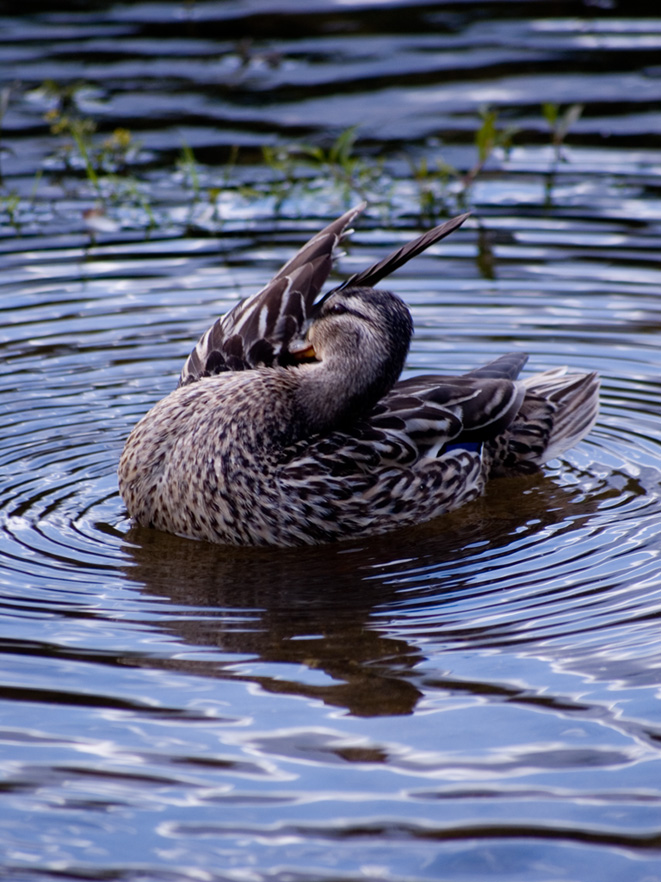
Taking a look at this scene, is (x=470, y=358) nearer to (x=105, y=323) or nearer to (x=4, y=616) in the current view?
(x=105, y=323)

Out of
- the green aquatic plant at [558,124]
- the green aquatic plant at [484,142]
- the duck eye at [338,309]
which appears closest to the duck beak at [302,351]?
the duck eye at [338,309]

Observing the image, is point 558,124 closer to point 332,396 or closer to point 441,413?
point 441,413

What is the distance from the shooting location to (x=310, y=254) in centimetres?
666

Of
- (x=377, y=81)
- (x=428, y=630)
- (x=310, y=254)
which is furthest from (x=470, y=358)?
(x=377, y=81)

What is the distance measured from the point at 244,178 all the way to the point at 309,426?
213 inches

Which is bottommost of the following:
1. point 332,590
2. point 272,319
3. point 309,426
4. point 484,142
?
point 332,590

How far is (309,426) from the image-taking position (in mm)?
6266

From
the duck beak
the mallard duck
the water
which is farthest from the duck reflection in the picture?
the duck beak

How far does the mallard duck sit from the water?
0.17 meters

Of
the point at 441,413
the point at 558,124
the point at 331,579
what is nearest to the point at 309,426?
the point at 441,413

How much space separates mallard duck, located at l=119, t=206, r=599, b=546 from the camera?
20.0 feet

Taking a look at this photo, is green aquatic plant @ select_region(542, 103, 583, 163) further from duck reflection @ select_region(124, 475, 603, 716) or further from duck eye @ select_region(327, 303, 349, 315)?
duck eye @ select_region(327, 303, 349, 315)

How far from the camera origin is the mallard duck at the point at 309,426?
20.0ft

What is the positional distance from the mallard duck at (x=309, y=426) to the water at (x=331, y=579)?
0.17m
